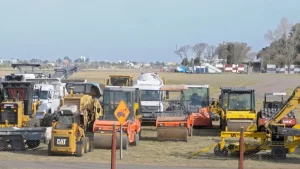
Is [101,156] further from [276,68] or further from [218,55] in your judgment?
[218,55]

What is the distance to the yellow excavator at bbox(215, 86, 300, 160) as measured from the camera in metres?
20.2

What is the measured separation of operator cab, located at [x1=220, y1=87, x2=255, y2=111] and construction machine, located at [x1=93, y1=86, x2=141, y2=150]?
5545mm

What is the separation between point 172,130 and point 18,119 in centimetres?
625

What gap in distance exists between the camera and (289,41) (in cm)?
14225

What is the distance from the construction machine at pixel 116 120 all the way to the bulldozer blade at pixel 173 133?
4.29ft

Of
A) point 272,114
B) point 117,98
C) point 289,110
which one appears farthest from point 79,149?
point 272,114

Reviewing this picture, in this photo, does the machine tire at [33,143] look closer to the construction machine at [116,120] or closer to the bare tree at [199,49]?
the construction machine at [116,120]

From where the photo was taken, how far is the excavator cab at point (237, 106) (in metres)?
27.7

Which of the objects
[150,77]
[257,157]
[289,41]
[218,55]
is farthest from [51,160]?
[218,55]

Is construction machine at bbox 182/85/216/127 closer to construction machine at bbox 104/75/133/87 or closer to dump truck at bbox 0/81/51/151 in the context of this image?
construction machine at bbox 104/75/133/87

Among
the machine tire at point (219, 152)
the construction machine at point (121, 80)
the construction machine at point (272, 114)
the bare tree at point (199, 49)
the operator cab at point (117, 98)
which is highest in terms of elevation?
the bare tree at point (199, 49)

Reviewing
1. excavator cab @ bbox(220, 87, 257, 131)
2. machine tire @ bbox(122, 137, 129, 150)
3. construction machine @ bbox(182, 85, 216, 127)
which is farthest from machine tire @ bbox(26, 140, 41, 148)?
construction machine @ bbox(182, 85, 216, 127)

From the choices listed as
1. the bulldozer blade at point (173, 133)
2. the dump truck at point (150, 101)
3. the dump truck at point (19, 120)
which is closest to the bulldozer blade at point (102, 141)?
the dump truck at point (19, 120)

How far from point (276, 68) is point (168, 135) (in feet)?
406
